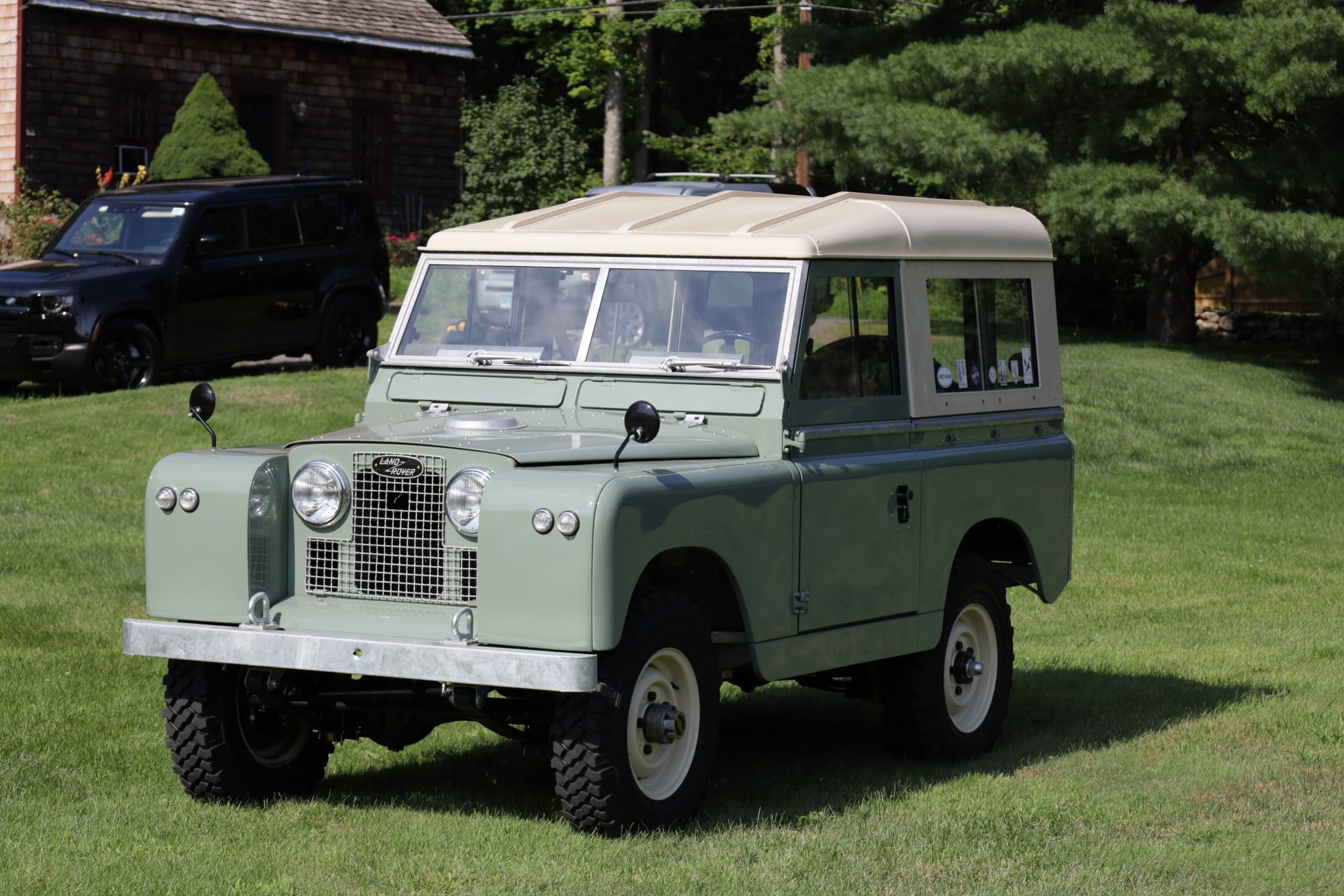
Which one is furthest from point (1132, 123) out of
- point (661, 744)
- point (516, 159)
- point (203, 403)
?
point (661, 744)

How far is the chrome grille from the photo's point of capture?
20.3 feet

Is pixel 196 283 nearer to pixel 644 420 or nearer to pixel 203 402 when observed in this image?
pixel 203 402

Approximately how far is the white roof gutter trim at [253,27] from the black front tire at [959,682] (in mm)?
23115

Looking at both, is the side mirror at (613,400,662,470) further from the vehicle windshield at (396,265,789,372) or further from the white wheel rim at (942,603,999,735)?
the white wheel rim at (942,603,999,735)

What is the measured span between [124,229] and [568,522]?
562 inches

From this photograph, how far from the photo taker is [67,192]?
28281 mm

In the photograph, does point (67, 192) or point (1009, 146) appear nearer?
point (1009, 146)

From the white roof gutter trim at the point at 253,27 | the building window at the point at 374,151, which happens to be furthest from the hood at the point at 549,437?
the building window at the point at 374,151

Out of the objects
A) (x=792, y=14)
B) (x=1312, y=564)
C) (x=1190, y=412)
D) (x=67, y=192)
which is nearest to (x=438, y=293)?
(x=1312, y=564)

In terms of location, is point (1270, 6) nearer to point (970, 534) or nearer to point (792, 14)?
point (970, 534)

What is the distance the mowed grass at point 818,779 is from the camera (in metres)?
5.83

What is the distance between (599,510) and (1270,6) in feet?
59.3

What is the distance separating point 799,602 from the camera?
6.84 metres

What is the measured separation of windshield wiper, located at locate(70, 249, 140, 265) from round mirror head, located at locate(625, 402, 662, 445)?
13326 mm
